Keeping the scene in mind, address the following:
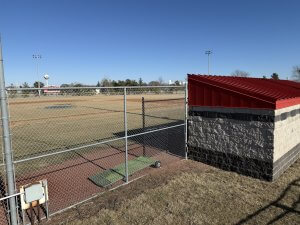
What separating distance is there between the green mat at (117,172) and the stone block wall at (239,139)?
1750 mm

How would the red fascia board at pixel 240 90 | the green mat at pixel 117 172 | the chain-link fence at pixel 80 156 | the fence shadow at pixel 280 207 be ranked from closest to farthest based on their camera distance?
1. the fence shadow at pixel 280 207
2. the chain-link fence at pixel 80 156
3. the red fascia board at pixel 240 90
4. the green mat at pixel 117 172

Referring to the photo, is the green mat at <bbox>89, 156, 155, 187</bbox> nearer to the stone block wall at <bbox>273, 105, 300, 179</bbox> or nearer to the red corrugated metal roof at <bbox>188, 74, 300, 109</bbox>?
the red corrugated metal roof at <bbox>188, 74, 300, 109</bbox>

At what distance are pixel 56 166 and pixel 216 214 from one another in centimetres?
545

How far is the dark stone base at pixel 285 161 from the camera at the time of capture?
24.3 ft

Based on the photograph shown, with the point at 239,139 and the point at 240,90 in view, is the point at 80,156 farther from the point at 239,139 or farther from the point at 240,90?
the point at 240,90

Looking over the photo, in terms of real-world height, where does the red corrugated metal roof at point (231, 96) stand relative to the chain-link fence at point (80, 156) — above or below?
above

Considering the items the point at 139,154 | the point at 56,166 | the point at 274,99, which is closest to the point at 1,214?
the point at 56,166

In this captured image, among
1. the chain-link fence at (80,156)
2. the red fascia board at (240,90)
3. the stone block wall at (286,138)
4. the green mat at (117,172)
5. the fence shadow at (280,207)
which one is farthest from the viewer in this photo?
the stone block wall at (286,138)

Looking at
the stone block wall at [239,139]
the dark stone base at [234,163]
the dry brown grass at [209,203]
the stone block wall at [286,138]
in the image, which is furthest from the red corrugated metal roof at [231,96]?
the dry brown grass at [209,203]

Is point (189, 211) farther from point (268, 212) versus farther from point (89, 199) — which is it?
point (89, 199)

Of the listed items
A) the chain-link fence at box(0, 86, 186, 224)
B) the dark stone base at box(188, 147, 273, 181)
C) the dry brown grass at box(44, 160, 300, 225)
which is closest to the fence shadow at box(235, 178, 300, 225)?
the dry brown grass at box(44, 160, 300, 225)

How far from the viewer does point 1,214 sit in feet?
18.1

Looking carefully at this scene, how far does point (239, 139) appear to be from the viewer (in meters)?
7.79

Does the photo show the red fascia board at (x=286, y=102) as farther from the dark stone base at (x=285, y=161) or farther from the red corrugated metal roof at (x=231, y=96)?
the dark stone base at (x=285, y=161)
